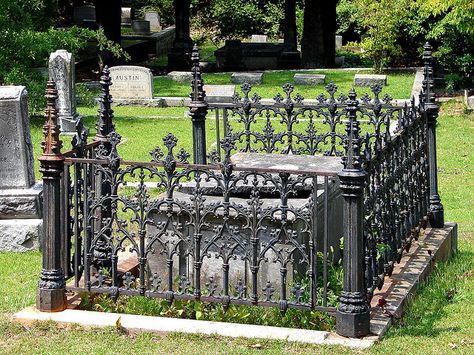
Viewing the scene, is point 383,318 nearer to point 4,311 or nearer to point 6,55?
point 4,311

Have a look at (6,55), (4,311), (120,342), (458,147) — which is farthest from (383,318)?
(6,55)

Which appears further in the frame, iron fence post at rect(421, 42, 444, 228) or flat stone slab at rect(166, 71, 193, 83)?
flat stone slab at rect(166, 71, 193, 83)

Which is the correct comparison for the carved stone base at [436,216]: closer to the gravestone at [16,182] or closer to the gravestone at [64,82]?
the gravestone at [16,182]

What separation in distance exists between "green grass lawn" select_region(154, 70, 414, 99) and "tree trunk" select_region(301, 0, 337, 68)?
3227 millimetres

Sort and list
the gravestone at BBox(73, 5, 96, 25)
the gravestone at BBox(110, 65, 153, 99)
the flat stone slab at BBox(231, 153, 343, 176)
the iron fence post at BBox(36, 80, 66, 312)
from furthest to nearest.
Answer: the gravestone at BBox(73, 5, 96, 25)
the gravestone at BBox(110, 65, 153, 99)
the flat stone slab at BBox(231, 153, 343, 176)
the iron fence post at BBox(36, 80, 66, 312)

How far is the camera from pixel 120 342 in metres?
6.86

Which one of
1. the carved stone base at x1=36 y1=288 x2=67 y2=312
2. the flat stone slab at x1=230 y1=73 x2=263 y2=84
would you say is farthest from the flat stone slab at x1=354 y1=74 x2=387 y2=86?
the carved stone base at x1=36 y1=288 x2=67 y2=312

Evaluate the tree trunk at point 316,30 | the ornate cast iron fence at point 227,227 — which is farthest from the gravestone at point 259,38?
the ornate cast iron fence at point 227,227

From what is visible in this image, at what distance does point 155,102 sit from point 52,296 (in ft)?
54.4

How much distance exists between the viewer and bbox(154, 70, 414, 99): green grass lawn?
997 inches

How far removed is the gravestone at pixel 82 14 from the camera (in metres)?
49.3

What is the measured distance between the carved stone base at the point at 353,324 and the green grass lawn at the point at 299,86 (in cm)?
1757

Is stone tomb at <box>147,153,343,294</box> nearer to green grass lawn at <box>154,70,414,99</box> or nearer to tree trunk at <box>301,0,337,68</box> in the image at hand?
green grass lawn at <box>154,70,414,99</box>

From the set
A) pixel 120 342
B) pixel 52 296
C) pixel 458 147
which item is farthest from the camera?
pixel 458 147
